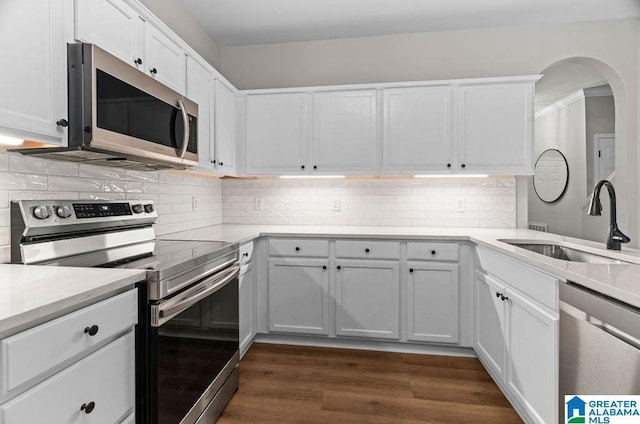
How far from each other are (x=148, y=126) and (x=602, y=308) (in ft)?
6.46

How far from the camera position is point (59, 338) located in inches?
36.1

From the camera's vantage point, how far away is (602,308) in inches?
46.1

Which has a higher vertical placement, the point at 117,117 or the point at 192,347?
the point at 117,117

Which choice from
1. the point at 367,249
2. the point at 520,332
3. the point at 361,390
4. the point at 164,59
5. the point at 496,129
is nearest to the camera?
the point at 520,332

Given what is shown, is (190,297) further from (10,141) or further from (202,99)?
(202,99)

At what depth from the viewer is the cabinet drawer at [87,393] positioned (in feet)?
2.75

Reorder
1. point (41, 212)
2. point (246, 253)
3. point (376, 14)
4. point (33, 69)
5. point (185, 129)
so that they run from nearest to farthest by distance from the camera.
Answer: point (33, 69) < point (41, 212) < point (185, 129) < point (246, 253) < point (376, 14)

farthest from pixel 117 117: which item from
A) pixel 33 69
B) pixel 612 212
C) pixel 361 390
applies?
pixel 612 212

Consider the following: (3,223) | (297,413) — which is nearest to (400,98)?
(297,413)

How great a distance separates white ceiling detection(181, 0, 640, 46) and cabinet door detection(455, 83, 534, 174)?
62 cm

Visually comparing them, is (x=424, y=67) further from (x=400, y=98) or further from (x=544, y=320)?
(x=544, y=320)

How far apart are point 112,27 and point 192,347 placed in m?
1.47

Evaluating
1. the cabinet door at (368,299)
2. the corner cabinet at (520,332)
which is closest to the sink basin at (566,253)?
the corner cabinet at (520,332)

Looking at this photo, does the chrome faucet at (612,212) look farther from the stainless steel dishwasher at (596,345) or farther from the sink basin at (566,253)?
the stainless steel dishwasher at (596,345)
